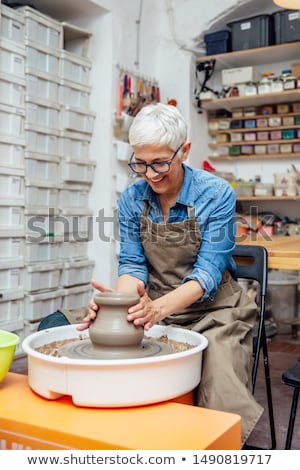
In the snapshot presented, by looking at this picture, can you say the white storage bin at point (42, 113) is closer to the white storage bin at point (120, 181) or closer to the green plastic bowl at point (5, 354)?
the white storage bin at point (120, 181)

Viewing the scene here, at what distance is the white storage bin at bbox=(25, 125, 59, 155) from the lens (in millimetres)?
3625

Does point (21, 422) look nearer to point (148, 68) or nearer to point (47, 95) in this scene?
point (47, 95)

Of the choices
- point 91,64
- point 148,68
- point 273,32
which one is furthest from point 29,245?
point 273,32

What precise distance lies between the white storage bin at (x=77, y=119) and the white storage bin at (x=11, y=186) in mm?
616

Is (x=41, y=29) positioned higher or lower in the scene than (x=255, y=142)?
higher

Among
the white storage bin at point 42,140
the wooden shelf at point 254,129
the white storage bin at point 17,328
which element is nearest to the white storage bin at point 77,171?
the white storage bin at point 42,140

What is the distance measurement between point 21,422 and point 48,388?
11 centimetres

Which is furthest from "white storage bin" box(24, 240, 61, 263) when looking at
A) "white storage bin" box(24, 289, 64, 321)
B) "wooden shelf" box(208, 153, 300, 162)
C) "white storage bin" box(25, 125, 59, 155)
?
"wooden shelf" box(208, 153, 300, 162)

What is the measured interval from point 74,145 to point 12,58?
0.84 metres

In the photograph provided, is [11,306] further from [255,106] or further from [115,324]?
[255,106]

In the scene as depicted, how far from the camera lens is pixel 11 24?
345cm

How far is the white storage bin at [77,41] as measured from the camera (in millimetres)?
4141

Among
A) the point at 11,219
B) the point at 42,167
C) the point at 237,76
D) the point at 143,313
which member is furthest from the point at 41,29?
the point at 143,313

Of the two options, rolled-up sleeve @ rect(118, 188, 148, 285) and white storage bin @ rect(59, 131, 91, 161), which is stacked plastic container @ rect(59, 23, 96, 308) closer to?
white storage bin @ rect(59, 131, 91, 161)
